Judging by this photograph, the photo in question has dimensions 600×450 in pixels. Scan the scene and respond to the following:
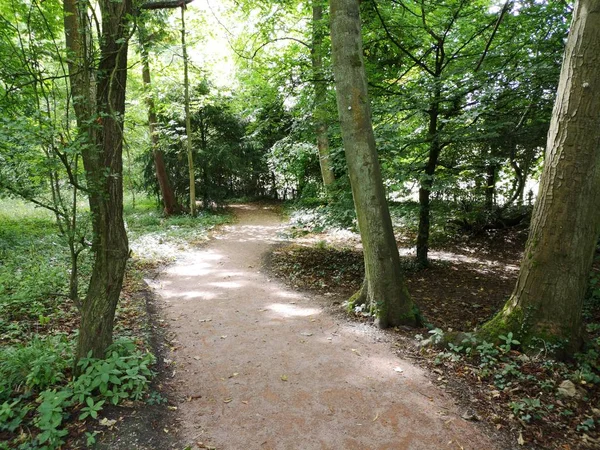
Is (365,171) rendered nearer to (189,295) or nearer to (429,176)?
(429,176)

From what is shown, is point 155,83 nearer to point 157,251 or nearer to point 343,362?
point 157,251

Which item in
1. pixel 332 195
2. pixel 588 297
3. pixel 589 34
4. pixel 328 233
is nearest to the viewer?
pixel 589 34

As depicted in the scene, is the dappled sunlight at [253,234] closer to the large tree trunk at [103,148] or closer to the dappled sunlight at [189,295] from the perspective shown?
the dappled sunlight at [189,295]

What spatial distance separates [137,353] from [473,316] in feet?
16.9

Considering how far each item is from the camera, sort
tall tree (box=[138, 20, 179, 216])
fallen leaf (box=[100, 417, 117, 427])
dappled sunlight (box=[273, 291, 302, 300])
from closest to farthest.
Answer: fallen leaf (box=[100, 417, 117, 427]), dappled sunlight (box=[273, 291, 302, 300]), tall tree (box=[138, 20, 179, 216])

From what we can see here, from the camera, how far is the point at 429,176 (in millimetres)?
6465

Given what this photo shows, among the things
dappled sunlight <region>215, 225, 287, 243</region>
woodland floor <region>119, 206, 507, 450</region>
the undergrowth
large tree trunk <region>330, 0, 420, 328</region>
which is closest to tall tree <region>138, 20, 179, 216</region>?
dappled sunlight <region>215, 225, 287, 243</region>

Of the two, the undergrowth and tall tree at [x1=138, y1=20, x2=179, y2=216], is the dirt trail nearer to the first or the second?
the undergrowth

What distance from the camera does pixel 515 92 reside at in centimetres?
594

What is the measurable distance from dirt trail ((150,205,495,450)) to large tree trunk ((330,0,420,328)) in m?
0.56

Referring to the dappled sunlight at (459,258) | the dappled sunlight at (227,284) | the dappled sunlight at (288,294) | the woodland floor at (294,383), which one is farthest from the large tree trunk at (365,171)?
the dappled sunlight at (459,258)

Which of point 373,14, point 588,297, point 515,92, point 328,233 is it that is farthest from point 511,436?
point 328,233

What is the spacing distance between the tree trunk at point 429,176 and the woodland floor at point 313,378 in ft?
3.00

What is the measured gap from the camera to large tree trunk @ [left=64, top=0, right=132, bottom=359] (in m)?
3.09
